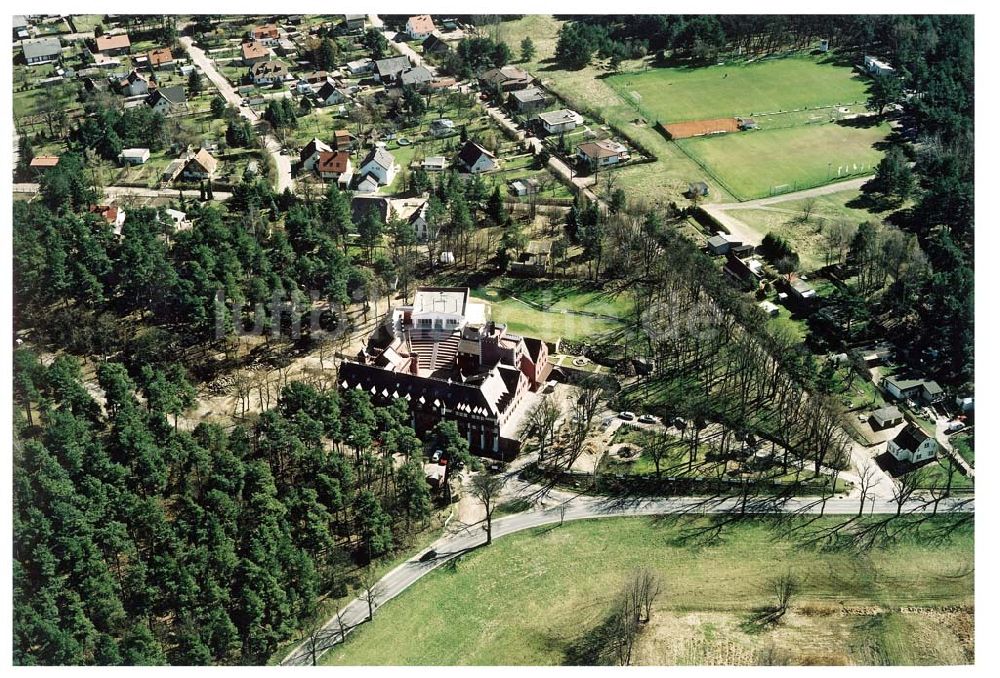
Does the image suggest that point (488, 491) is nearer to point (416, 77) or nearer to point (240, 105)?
point (416, 77)

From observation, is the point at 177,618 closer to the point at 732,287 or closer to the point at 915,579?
the point at 915,579

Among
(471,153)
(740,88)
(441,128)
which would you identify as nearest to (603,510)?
(471,153)

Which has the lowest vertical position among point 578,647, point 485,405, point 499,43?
point 578,647

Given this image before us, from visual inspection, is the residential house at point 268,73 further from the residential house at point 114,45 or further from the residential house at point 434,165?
the residential house at point 434,165

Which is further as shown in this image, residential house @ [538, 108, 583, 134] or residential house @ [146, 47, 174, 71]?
residential house @ [146, 47, 174, 71]

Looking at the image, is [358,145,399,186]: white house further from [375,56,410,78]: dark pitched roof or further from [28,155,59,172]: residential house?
[28,155,59,172]: residential house

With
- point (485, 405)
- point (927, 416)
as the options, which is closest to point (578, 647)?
point (485, 405)

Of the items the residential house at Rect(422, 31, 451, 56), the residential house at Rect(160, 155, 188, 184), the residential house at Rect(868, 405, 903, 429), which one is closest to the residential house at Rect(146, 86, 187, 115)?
the residential house at Rect(160, 155, 188, 184)
